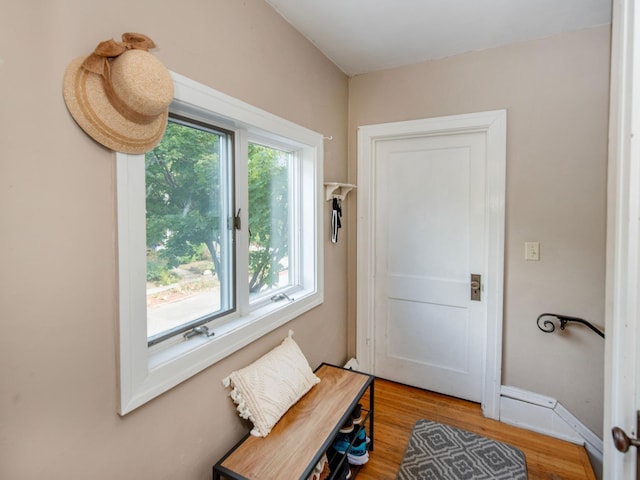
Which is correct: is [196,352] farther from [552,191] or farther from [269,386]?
[552,191]

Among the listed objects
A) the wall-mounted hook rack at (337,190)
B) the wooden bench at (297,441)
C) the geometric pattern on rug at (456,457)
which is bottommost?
the geometric pattern on rug at (456,457)

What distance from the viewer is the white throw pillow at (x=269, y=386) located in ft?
4.50

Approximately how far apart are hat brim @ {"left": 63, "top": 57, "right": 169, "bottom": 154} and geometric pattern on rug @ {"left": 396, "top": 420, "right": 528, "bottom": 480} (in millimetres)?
2002

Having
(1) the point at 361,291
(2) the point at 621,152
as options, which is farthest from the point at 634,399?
(1) the point at 361,291

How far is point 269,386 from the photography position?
145 cm

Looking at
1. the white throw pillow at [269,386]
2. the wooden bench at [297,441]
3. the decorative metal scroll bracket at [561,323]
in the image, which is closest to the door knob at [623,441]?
the wooden bench at [297,441]

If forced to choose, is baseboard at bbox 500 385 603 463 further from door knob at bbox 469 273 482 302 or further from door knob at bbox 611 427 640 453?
door knob at bbox 611 427 640 453

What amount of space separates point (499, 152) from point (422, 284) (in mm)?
1054

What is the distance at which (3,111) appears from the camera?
0.74 m

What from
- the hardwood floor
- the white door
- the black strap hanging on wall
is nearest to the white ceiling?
the white door

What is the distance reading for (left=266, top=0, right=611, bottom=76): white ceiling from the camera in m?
1.65

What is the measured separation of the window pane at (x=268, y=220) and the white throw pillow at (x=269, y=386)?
386 mm

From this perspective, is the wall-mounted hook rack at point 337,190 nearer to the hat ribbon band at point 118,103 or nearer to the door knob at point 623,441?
the hat ribbon band at point 118,103

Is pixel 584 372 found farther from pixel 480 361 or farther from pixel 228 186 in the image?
pixel 228 186
